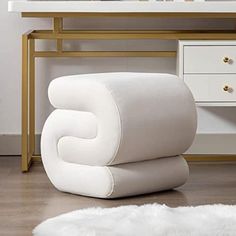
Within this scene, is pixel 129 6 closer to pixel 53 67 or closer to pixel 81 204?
pixel 53 67

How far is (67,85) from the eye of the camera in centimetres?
299

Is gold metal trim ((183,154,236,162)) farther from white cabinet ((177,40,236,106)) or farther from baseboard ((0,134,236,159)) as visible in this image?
white cabinet ((177,40,236,106))

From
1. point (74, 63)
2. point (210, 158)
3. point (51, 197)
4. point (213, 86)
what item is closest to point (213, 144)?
point (210, 158)

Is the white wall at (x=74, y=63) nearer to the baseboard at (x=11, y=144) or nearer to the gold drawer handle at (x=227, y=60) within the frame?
the baseboard at (x=11, y=144)

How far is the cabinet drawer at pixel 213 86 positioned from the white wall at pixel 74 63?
492 mm

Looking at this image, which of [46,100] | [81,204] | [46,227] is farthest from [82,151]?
[46,100]

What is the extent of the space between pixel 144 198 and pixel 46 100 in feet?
4.33

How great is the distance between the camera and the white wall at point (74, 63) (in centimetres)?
411

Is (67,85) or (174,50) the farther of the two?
(174,50)

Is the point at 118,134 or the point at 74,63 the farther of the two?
the point at 74,63

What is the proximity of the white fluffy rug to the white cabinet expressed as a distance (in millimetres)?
1050

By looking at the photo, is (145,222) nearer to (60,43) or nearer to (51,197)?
(51,197)

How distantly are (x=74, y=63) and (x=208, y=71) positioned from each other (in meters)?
0.82

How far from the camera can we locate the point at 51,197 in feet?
9.86
